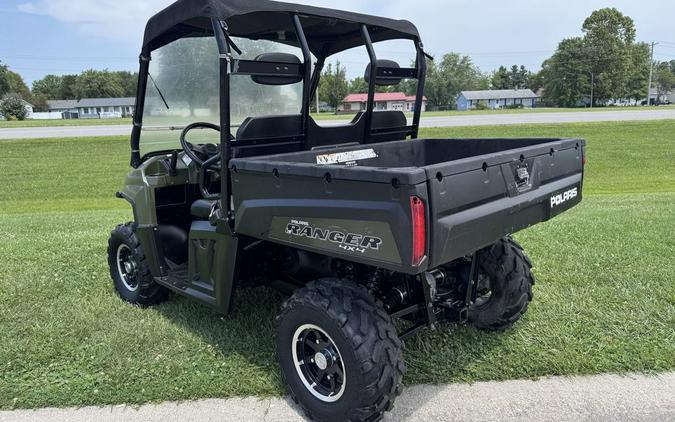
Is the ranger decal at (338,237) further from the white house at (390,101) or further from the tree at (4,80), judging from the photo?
the tree at (4,80)

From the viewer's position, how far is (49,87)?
127 metres

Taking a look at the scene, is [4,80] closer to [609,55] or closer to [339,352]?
[609,55]

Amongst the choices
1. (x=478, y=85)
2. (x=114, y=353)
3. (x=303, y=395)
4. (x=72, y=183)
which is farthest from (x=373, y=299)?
(x=478, y=85)

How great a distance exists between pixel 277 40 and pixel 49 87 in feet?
469

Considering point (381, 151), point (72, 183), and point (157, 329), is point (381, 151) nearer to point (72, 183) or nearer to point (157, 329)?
point (157, 329)

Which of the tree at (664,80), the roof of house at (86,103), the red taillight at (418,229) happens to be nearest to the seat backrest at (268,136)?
the red taillight at (418,229)

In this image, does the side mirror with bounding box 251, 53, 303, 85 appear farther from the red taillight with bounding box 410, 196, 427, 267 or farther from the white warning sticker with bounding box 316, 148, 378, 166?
the red taillight with bounding box 410, 196, 427, 267

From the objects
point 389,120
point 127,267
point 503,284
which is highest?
point 389,120

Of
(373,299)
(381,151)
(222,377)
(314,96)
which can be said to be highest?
(314,96)

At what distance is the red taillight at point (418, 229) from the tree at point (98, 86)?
117 m

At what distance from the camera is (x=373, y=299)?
2.83 metres

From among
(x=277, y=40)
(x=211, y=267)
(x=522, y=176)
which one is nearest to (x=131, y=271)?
(x=211, y=267)

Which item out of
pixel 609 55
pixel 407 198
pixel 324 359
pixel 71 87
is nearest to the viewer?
pixel 407 198

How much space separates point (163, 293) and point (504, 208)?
2.92 m
